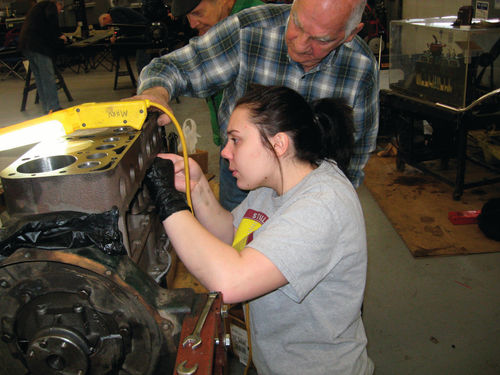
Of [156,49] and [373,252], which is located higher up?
[156,49]

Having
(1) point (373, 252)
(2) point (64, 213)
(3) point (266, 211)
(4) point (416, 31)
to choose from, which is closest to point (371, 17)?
(4) point (416, 31)

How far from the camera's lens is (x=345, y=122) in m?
1.15

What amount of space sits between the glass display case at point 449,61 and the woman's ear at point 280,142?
2.22 meters

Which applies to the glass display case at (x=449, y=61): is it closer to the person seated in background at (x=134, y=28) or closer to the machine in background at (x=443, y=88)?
the machine in background at (x=443, y=88)

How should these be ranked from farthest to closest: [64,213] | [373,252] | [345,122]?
[373,252] < [345,122] < [64,213]

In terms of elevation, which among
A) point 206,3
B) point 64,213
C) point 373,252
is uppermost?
point 206,3

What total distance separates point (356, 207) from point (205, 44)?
2.81 feet

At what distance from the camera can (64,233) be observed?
724 millimetres

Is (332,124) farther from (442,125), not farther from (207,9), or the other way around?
(442,125)

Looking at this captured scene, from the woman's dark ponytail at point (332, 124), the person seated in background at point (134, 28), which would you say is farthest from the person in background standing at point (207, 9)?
the person seated in background at point (134, 28)

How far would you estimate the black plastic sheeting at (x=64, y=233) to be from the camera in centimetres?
72

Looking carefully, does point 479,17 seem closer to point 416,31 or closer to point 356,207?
point 416,31

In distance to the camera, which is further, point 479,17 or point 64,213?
point 479,17

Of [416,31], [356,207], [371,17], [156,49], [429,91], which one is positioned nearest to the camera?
[356,207]
